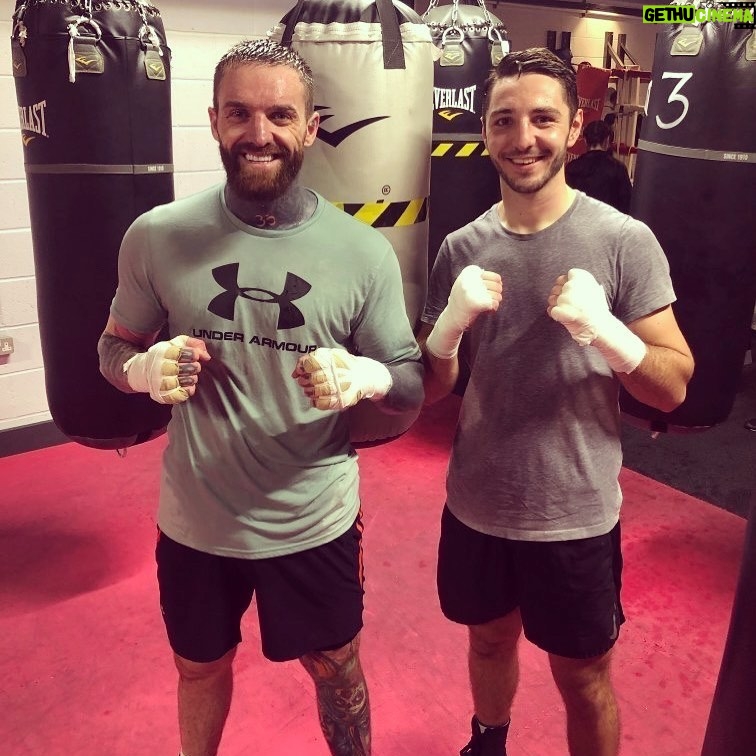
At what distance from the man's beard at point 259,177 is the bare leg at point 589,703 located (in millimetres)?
1194

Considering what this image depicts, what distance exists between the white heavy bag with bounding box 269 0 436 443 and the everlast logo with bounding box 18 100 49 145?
33.5 inches

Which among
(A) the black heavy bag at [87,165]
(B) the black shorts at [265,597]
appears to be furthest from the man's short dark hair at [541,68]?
(A) the black heavy bag at [87,165]

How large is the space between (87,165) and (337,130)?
959 millimetres

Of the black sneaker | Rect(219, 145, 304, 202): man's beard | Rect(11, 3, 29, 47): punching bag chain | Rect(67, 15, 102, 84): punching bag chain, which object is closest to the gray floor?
the black sneaker

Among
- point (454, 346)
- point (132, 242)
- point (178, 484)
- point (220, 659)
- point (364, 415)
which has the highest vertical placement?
point (132, 242)

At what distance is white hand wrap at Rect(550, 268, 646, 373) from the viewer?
144 centimetres

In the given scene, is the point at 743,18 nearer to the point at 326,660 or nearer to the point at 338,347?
the point at 338,347

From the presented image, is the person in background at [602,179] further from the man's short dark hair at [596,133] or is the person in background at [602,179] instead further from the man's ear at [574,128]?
the man's ear at [574,128]

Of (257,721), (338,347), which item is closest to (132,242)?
(338,347)

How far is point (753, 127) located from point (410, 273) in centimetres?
113

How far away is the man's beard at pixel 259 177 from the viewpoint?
146 cm

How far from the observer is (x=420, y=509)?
11.3 ft

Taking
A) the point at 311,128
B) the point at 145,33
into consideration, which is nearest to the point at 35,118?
the point at 145,33

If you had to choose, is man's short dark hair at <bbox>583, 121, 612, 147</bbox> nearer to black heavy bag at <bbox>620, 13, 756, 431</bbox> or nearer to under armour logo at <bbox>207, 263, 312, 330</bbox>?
black heavy bag at <bbox>620, 13, 756, 431</bbox>
